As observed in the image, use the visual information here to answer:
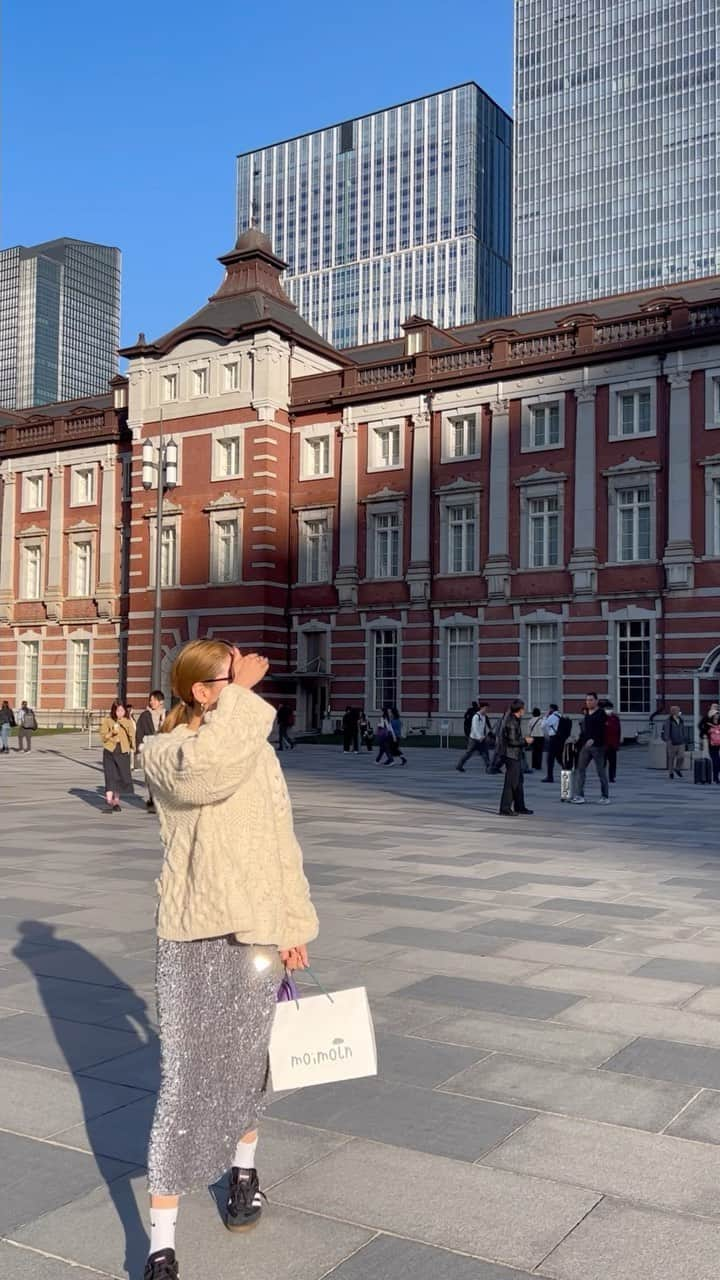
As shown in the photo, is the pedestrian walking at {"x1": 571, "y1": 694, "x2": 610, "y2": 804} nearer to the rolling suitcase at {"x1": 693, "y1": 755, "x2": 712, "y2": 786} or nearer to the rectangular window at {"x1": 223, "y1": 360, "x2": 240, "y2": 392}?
the rolling suitcase at {"x1": 693, "y1": 755, "x2": 712, "y2": 786}

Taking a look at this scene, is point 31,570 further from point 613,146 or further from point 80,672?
point 613,146

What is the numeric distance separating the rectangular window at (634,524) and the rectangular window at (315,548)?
11.3 metres

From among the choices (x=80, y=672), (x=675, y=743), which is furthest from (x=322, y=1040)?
(x=80, y=672)

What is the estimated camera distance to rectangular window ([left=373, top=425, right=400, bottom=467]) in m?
41.6

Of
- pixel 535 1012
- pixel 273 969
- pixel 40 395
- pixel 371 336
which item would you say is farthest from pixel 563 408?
pixel 40 395

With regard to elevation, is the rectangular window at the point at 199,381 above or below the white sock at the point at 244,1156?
above

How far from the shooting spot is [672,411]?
115ft

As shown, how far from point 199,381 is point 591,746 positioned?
29.7m

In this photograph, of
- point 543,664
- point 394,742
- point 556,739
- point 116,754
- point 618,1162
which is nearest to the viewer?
point 618,1162

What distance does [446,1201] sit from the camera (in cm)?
378

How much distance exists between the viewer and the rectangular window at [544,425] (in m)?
37.9

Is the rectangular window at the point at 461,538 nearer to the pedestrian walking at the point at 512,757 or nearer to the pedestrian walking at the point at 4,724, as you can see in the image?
Answer: the pedestrian walking at the point at 4,724

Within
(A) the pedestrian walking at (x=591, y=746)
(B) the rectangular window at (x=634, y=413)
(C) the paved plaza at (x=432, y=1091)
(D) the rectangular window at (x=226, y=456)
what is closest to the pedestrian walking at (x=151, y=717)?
(C) the paved plaza at (x=432, y=1091)

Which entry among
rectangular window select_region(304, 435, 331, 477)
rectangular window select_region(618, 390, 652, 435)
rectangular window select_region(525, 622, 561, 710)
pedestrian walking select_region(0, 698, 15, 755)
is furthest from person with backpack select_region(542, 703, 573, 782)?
rectangular window select_region(304, 435, 331, 477)
